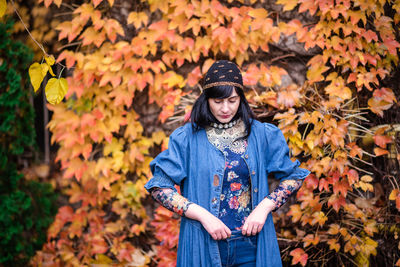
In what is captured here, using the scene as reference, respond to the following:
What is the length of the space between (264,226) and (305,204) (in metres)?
1.02

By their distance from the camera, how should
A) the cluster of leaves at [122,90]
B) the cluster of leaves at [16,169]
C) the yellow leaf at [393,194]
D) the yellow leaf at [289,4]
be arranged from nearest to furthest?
the yellow leaf at [393,194] < the yellow leaf at [289,4] < the cluster of leaves at [122,90] < the cluster of leaves at [16,169]

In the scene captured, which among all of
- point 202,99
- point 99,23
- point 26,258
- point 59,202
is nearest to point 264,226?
point 202,99

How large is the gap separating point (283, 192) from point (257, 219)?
8.0 inches

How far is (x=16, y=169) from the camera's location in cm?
348

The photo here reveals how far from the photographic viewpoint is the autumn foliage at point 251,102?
2.60m

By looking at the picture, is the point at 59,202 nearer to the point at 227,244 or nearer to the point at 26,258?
the point at 26,258

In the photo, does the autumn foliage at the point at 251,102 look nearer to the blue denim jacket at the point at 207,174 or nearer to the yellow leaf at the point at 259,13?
the yellow leaf at the point at 259,13

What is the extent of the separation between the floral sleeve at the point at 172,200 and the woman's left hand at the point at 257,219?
→ 0.99 feet

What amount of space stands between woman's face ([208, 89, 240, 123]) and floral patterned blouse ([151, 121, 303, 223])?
0.10m

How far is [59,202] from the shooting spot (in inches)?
153

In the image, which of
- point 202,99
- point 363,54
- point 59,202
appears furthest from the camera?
point 59,202

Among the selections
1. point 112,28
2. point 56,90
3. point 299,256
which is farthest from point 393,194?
point 112,28

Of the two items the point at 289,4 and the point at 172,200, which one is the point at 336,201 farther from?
the point at 289,4

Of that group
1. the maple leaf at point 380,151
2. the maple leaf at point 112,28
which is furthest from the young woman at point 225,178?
the maple leaf at point 112,28
